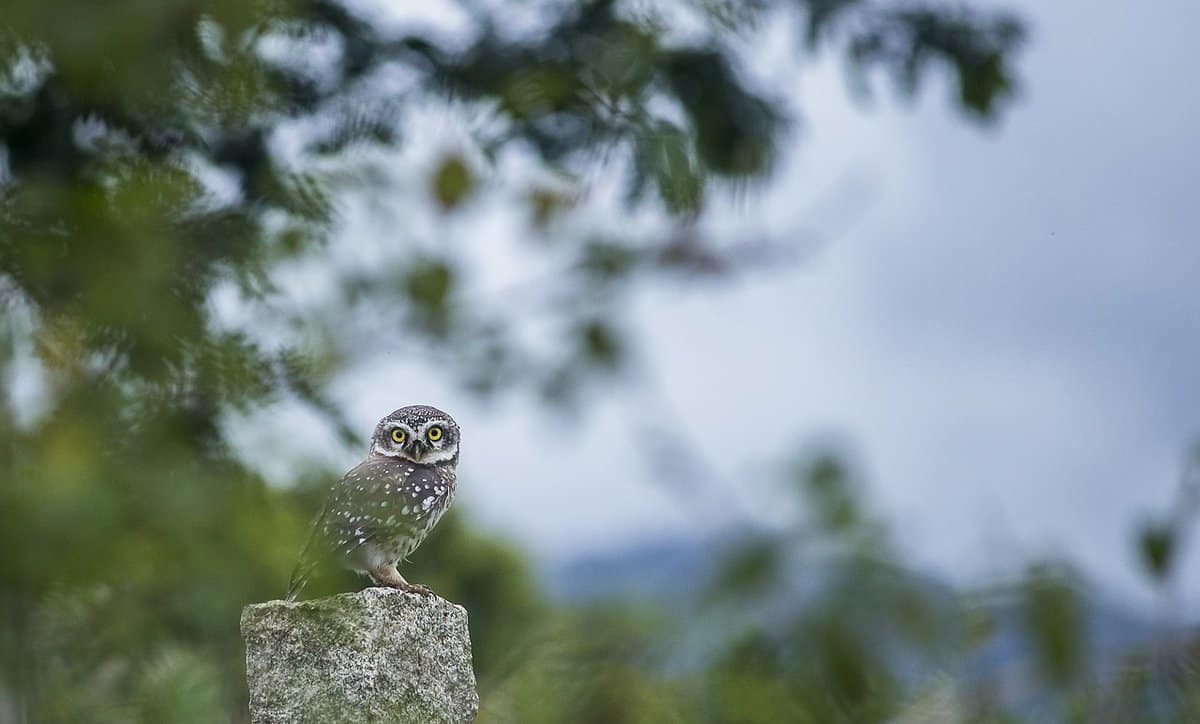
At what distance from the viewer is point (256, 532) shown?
1.97m

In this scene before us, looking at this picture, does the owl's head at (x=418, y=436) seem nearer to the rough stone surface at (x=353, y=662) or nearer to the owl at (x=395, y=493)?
the owl at (x=395, y=493)

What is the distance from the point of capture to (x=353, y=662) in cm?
355

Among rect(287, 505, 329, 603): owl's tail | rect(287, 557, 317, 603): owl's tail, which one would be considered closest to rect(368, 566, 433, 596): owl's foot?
rect(287, 505, 329, 603): owl's tail

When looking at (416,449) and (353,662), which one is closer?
(353,662)

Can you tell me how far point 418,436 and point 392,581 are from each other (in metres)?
0.51

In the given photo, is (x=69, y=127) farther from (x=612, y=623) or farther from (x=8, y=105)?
(x=612, y=623)

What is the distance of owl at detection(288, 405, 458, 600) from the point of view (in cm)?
355

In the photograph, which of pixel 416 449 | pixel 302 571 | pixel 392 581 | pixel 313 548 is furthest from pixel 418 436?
pixel 302 571

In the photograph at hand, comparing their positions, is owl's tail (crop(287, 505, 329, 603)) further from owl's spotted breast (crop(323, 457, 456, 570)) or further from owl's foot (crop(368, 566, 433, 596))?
owl's foot (crop(368, 566, 433, 596))

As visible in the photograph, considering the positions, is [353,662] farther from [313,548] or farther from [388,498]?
[313,548]

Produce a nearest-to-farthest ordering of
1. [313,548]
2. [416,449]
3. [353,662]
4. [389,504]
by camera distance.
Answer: [313,548], [353,662], [389,504], [416,449]

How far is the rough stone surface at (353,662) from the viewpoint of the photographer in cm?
354

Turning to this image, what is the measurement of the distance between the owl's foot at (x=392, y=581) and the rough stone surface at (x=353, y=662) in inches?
3.0

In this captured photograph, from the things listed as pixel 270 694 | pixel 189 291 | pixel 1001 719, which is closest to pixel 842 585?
pixel 1001 719
